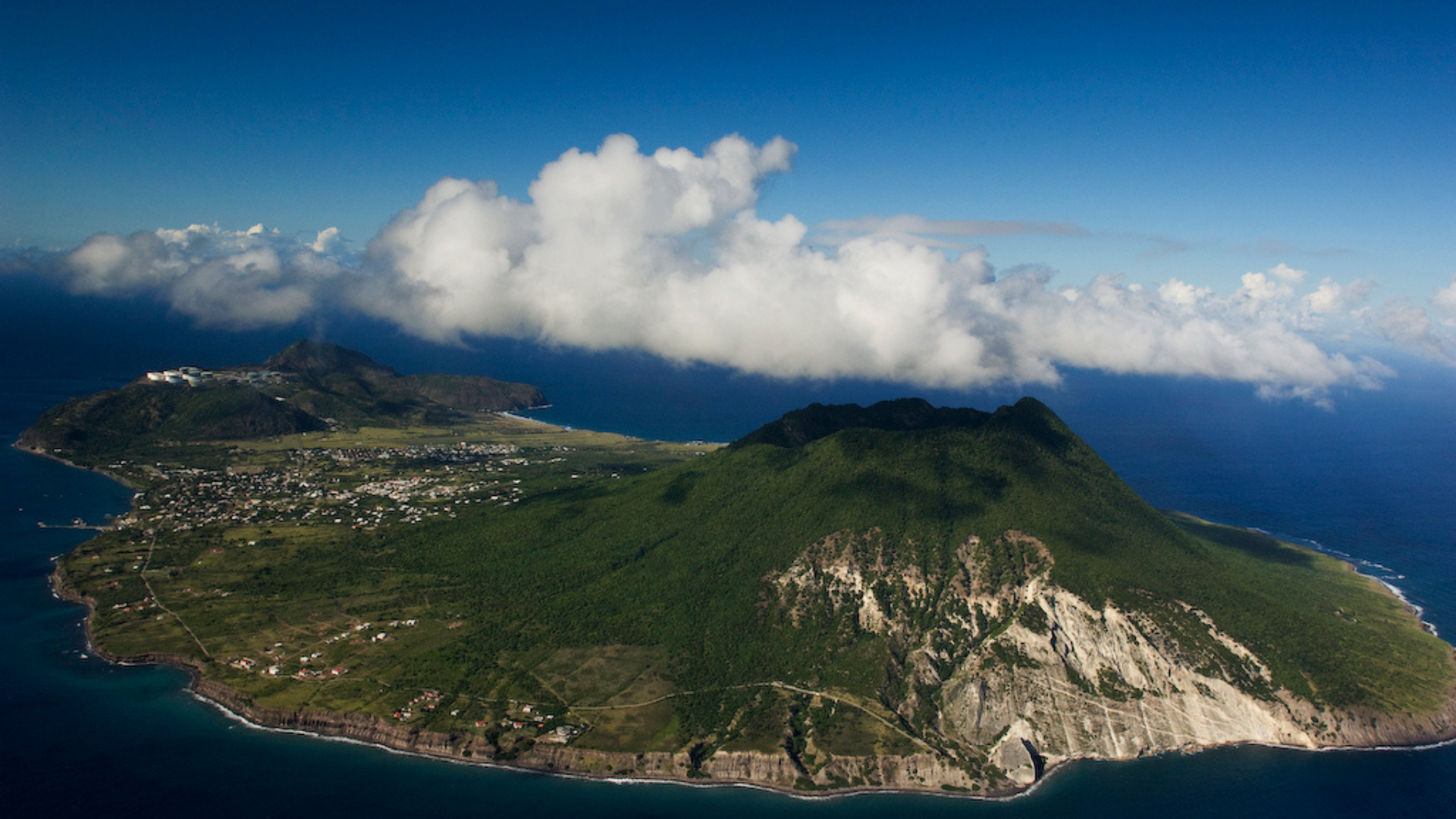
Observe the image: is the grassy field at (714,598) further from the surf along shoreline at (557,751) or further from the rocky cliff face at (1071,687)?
the surf along shoreline at (557,751)

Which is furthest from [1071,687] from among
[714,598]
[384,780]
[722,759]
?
[384,780]

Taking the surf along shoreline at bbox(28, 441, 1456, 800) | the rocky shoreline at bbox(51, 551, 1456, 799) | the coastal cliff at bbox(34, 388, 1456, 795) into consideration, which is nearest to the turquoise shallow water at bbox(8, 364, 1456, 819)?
the surf along shoreline at bbox(28, 441, 1456, 800)

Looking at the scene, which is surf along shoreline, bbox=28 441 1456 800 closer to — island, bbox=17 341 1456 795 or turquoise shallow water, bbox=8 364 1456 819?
island, bbox=17 341 1456 795

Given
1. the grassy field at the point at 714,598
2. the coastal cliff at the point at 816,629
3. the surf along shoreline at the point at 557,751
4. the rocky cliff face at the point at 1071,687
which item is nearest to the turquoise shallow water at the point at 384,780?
the surf along shoreline at the point at 557,751

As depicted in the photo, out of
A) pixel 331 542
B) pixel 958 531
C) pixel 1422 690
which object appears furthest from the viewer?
pixel 331 542

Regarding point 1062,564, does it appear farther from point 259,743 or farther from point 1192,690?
point 259,743

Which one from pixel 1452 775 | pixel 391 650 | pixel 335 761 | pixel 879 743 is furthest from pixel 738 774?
pixel 1452 775

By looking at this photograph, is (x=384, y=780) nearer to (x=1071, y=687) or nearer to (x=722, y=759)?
(x=722, y=759)

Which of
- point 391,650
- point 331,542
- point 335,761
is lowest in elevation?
point 335,761
